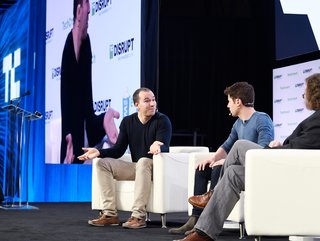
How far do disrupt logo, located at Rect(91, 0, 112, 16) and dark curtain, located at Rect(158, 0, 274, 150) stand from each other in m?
1.15

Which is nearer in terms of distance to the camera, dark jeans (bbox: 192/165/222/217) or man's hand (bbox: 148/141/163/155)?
dark jeans (bbox: 192/165/222/217)

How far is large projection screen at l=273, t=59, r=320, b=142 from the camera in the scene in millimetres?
7941

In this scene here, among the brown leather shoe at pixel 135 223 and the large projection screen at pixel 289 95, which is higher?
the large projection screen at pixel 289 95

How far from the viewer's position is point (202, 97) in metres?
9.56

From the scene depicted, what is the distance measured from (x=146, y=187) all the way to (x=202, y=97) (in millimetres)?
4641

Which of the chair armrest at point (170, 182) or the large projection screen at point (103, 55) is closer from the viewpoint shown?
the chair armrest at point (170, 182)

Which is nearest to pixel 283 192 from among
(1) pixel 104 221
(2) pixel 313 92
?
(2) pixel 313 92

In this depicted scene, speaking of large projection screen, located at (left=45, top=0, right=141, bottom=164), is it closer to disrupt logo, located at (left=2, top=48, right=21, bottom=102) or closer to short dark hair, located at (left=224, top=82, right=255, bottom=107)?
disrupt logo, located at (left=2, top=48, right=21, bottom=102)

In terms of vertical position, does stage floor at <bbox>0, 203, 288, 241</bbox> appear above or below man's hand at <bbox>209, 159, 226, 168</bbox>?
below

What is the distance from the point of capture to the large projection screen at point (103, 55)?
788 cm

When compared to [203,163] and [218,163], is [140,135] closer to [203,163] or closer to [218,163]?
[203,163]

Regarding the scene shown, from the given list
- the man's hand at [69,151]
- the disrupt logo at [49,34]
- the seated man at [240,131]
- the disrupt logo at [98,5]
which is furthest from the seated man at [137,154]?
the disrupt logo at [49,34]

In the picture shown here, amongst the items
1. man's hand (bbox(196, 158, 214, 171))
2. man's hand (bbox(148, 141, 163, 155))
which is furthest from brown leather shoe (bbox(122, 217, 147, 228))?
man's hand (bbox(196, 158, 214, 171))

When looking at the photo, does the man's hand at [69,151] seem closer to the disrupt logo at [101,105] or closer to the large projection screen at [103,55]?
the large projection screen at [103,55]
